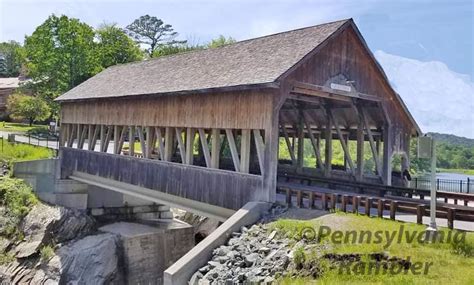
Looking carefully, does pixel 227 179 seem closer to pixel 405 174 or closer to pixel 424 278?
pixel 424 278

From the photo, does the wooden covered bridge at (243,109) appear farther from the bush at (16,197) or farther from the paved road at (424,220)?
the bush at (16,197)

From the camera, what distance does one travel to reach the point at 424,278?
23.9 ft

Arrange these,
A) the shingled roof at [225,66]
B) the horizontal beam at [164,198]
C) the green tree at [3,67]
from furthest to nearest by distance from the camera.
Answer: the green tree at [3,67], the horizontal beam at [164,198], the shingled roof at [225,66]

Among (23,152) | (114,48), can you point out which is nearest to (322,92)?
(23,152)

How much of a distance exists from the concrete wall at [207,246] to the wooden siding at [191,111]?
88.1 inches

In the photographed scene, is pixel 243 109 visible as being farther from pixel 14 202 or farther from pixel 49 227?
pixel 14 202

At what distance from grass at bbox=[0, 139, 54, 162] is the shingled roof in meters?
6.98

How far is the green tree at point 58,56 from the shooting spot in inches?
1492

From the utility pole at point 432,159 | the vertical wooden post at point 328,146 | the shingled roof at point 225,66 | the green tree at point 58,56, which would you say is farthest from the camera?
the green tree at point 58,56

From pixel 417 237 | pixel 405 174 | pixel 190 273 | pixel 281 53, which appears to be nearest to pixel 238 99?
pixel 281 53

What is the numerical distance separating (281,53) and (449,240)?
673 cm

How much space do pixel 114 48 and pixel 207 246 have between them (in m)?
41.9

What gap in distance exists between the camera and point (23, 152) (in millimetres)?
25516

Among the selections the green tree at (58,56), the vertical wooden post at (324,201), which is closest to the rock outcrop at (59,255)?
the vertical wooden post at (324,201)
